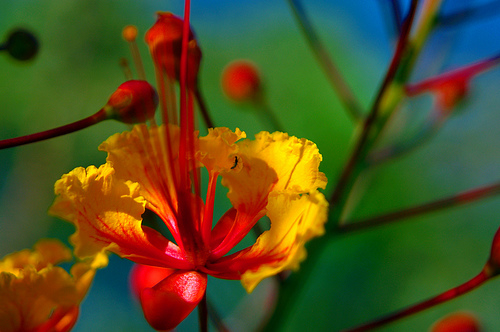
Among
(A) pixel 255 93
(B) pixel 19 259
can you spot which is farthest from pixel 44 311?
(A) pixel 255 93

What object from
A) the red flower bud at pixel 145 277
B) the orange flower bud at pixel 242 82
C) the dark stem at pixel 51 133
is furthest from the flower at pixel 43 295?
the orange flower bud at pixel 242 82

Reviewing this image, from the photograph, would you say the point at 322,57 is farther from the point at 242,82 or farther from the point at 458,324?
the point at 458,324

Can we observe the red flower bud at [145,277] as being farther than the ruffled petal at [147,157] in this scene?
Yes

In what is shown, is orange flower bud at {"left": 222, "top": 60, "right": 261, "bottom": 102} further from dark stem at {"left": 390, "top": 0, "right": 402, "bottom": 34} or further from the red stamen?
the red stamen

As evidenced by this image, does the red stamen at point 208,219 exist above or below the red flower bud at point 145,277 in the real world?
above

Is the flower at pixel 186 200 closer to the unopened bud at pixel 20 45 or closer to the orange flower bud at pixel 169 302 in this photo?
the orange flower bud at pixel 169 302

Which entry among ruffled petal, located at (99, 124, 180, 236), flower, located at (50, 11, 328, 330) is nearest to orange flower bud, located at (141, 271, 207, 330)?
flower, located at (50, 11, 328, 330)

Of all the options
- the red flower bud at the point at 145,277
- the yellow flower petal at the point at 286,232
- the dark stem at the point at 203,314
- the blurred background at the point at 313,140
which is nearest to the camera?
the yellow flower petal at the point at 286,232

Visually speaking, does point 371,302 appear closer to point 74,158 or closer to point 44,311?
point 74,158

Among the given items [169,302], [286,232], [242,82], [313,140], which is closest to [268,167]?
[286,232]
